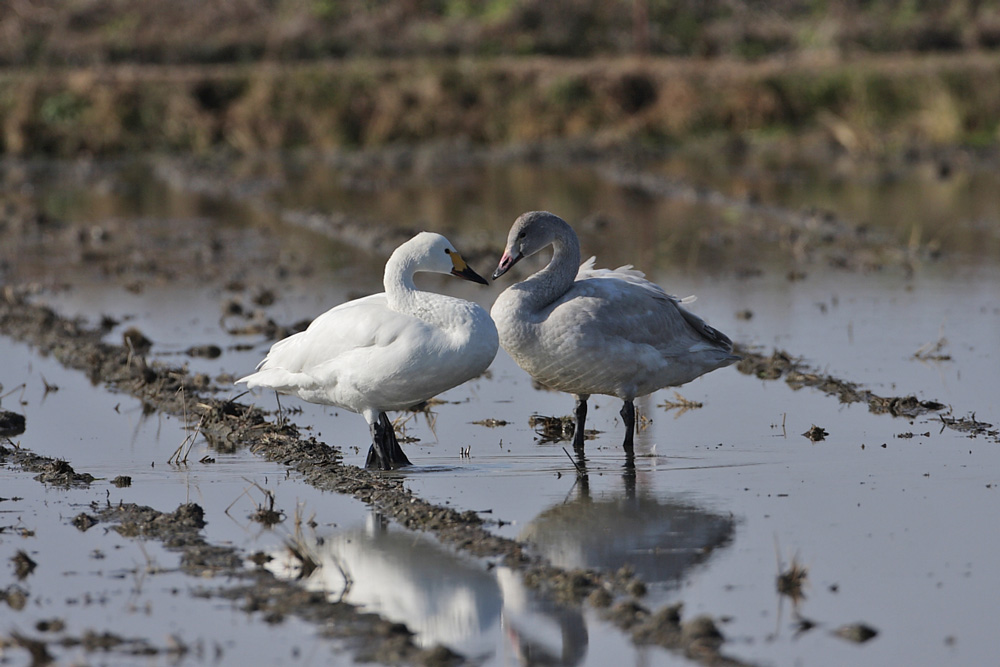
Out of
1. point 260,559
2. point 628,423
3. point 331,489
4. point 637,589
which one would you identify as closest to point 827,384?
point 628,423

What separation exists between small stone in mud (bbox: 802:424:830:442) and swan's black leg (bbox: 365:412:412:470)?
2.22 m

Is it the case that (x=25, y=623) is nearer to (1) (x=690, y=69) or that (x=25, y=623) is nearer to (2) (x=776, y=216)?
(2) (x=776, y=216)

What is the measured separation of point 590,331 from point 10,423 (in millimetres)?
3587

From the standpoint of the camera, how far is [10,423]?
8.16 metres

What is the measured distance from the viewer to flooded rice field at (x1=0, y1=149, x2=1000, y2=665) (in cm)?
469

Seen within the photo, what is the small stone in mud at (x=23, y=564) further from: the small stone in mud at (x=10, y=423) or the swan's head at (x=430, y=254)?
the small stone in mud at (x=10, y=423)

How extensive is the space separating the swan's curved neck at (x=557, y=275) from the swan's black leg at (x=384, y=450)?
105 centimetres

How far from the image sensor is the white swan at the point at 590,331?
725 cm

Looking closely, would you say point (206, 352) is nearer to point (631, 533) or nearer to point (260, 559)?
point (260, 559)

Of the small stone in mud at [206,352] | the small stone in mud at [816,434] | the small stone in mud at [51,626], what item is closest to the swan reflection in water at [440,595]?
the small stone in mud at [51,626]

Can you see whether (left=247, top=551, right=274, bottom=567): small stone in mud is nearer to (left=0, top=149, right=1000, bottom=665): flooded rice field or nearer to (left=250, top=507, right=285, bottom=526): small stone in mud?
(left=0, top=149, right=1000, bottom=665): flooded rice field

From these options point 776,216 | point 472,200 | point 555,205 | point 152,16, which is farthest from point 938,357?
point 152,16

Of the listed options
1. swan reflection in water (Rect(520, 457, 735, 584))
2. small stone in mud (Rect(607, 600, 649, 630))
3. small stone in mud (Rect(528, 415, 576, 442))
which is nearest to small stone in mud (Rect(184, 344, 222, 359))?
small stone in mud (Rect(528, 415, 576, 442))

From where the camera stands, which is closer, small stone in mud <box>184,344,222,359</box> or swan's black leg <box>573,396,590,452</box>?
swan's black leg <box>573,396,590,452</box>
